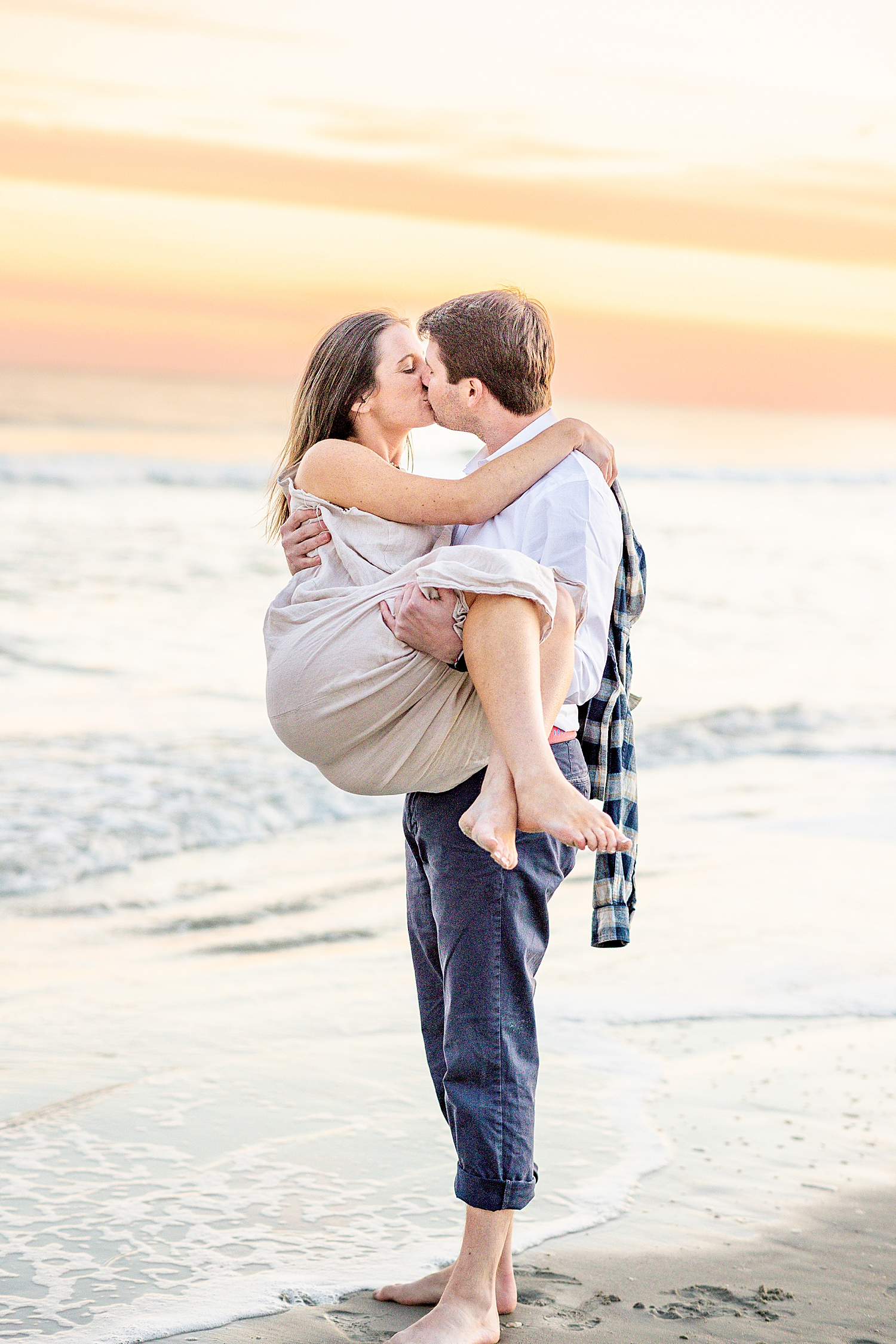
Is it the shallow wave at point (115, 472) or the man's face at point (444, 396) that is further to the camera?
the shallow wave at point (115, 472)

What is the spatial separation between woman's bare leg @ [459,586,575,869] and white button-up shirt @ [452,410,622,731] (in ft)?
0.26

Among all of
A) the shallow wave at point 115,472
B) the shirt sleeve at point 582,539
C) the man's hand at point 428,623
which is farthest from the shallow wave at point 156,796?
the shallow wave at point 115,472

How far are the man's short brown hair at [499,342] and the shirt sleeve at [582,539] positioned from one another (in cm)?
23

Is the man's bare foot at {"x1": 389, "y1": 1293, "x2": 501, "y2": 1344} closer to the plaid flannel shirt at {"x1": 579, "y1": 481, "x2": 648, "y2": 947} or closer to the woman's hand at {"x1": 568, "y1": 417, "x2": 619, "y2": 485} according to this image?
the plaid flannel shirt at {"x1": 579, "y1": 481, "x2": 648, "y2": 947}

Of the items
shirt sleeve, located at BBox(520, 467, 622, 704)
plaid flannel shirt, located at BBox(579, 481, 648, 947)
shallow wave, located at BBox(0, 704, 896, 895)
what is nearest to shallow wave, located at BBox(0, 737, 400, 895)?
shallow wave, located at BBox(0, 704, 896, 895)

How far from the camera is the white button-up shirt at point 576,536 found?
98.6 inches

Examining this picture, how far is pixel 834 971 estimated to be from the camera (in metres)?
4.69

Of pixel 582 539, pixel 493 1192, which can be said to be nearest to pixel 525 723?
pixel 582 539

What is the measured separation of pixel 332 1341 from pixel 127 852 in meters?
3.65

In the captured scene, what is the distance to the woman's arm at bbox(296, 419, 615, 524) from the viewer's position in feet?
8.45

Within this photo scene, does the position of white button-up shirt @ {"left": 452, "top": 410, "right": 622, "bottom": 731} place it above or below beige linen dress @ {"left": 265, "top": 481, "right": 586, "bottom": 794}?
above

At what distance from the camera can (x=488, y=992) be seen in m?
2.52

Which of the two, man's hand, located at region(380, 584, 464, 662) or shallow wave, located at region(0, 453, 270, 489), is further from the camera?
shallow wave, located at region(0, 453, 270, 489)

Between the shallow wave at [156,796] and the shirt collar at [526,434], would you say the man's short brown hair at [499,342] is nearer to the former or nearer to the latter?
the shirt collar at [526,434]
